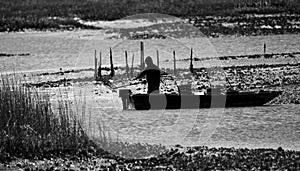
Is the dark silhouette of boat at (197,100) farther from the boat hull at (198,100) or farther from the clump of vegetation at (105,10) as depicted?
the clump of vegetation at (105,10)

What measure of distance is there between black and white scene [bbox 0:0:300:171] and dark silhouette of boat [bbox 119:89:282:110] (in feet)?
0.09

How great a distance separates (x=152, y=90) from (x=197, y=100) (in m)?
1.10

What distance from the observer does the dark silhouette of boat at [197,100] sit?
58.3 feet

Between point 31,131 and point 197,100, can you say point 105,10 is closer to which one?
point 197,100

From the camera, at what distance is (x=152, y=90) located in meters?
18.3

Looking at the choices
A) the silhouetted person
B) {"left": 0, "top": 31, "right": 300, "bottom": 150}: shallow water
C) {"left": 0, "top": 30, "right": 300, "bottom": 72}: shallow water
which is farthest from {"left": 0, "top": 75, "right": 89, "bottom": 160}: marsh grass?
{"left": 0, "top": 30, "right": 300, "bottom": 72}: shallow water

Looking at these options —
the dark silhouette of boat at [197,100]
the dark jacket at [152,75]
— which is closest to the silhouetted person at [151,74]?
the dark jacket at [152,75]

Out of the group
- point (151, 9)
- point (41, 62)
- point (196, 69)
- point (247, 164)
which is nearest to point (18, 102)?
point (247, 164)

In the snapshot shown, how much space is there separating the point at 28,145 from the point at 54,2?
4589 cm

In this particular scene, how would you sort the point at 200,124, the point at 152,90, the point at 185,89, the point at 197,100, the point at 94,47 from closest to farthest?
the point at 200,124, the point at 197,100, the point at 152,90, the point at 185,89, the point at 94,47

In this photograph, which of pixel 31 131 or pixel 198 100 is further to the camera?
pixel 198 100

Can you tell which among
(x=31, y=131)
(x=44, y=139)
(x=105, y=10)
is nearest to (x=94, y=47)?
(x=105, y=10)

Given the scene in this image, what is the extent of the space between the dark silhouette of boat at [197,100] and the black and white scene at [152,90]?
0.09 ft

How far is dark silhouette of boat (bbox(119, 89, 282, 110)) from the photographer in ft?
58.3
